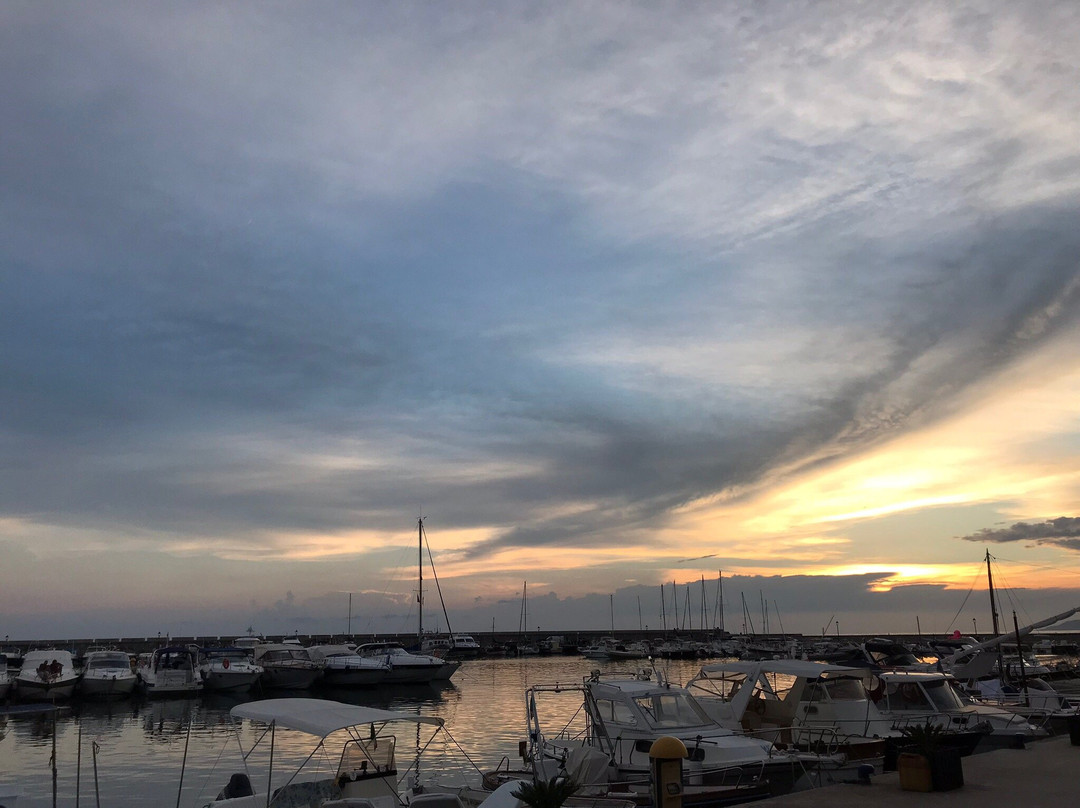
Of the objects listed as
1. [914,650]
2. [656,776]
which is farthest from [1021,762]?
[914,650]

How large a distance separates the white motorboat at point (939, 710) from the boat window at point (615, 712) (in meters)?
7.30

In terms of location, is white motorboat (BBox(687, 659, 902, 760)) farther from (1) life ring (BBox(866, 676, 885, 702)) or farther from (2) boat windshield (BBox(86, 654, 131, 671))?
(2) boat windshield (BBox(86, 654, 131, 671))

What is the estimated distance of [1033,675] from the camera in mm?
48281

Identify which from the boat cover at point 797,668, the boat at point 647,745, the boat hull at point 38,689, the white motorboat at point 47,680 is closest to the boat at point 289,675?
the white motorboat at point 47,680

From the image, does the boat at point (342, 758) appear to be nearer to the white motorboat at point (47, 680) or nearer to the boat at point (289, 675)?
the white motorboat at point (47, 680)

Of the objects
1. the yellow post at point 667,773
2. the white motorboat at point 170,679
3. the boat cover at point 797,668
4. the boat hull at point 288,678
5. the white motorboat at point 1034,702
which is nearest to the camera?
Answer: the yellow post at point 667,773

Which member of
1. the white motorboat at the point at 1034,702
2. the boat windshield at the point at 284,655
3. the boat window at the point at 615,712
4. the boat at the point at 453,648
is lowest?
the boat at the point at 453,648

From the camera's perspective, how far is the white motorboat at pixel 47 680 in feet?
169

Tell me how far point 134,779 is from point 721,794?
70.2 ft

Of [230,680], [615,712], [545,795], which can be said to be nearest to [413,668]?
[230,680]

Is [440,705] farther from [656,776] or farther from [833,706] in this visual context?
[656,776]

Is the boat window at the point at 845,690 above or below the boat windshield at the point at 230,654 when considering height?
above

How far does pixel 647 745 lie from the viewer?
18.4 metres

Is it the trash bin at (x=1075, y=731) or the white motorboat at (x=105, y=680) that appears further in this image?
the white motorboat at (x=105, y=680)
